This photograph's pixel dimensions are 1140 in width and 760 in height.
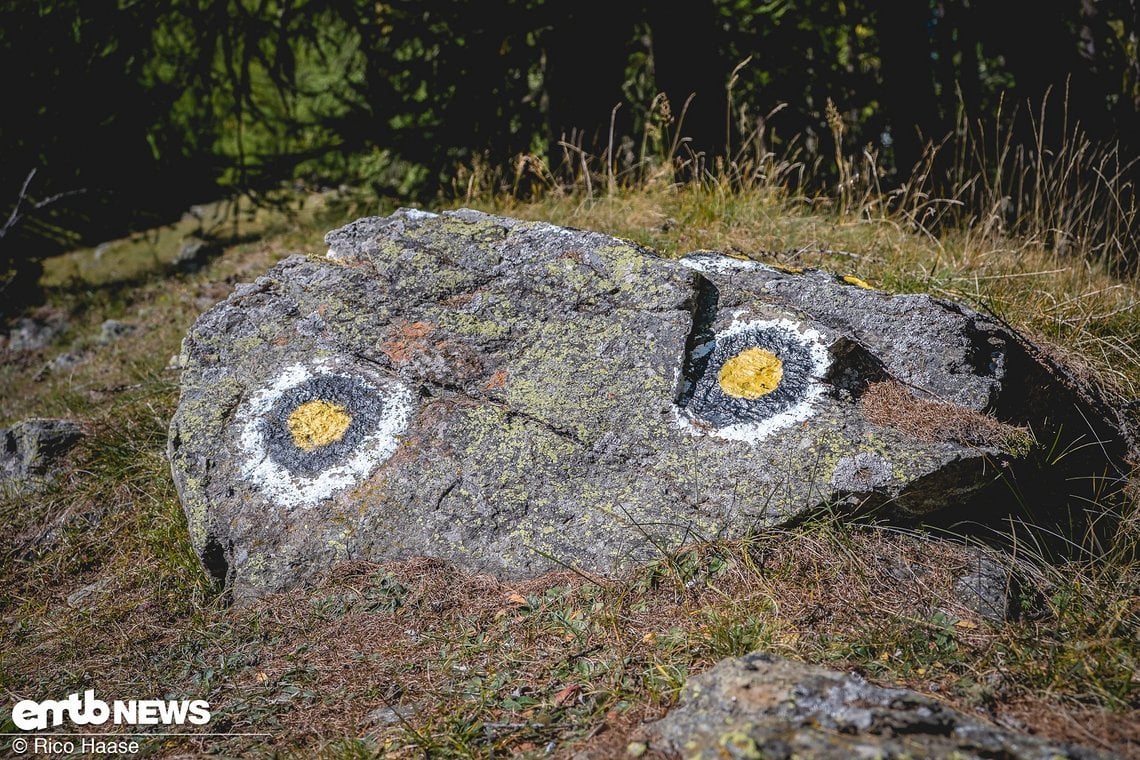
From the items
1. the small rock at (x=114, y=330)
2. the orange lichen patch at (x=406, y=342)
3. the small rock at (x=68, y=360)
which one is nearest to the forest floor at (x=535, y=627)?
the orange lichen patch at (x=406, y=342)

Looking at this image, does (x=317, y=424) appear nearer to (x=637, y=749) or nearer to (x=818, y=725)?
(x=637, y=749)

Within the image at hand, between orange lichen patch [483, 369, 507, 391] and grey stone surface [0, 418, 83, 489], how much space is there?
243 centimetres

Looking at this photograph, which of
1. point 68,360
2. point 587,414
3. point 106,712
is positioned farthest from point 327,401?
point 68,360

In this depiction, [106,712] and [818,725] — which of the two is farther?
[106,712]

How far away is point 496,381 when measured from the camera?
3.03 meters

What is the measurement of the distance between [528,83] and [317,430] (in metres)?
4.52

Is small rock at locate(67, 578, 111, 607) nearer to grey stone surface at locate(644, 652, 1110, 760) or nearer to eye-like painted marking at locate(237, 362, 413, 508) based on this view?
eye-like painted marking at locate(237, 362, 413, 508)

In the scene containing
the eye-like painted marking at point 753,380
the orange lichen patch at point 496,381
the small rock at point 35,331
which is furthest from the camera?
the small rock at point 35,331

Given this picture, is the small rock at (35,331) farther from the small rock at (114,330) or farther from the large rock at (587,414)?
the large rock at (587,414)

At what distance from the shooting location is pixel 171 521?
10.6 ft

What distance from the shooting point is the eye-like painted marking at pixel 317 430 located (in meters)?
2.89

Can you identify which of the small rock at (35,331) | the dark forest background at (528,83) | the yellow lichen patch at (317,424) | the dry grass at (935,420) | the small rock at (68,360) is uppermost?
the dark forest background at (528,83)

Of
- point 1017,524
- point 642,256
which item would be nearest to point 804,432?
point 1017,524

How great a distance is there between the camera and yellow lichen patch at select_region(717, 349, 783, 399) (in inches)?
109
